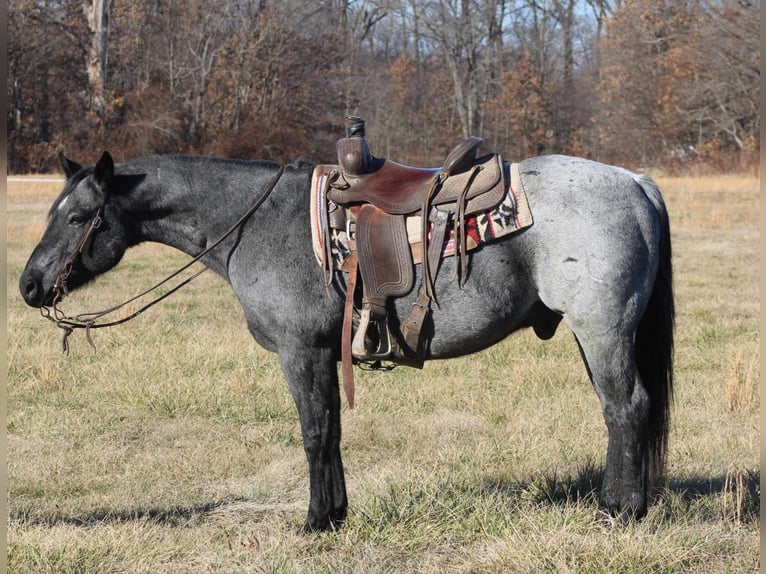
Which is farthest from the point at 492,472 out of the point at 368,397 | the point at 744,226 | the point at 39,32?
the point at 39,32

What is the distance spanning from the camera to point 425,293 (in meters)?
3.80

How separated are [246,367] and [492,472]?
109 inches

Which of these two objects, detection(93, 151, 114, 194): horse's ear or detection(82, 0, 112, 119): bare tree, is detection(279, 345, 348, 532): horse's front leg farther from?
detection(82, 0, 112, 119): bare tree

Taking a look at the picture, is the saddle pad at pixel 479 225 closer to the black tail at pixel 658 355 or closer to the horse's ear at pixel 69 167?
the black tail at pixel 658 355

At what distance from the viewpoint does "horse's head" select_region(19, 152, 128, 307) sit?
400cm

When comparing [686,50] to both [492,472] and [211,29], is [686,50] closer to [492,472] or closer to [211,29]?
[211,29]

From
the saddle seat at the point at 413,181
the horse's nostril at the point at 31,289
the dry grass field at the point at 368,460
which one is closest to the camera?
the dry grass field at the point at 368,460

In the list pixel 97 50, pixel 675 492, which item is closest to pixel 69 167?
pixel 675 492

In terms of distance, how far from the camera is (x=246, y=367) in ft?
22.6

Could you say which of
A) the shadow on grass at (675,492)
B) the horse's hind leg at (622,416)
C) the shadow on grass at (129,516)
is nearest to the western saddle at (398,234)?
the horse's hind leg at (622,416)

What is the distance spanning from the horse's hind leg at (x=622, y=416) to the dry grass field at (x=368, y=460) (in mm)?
133

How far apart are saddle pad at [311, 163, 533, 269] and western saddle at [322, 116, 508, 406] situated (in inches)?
0.8

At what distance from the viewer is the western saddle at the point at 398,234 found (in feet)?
12.4

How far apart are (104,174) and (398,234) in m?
1.38
